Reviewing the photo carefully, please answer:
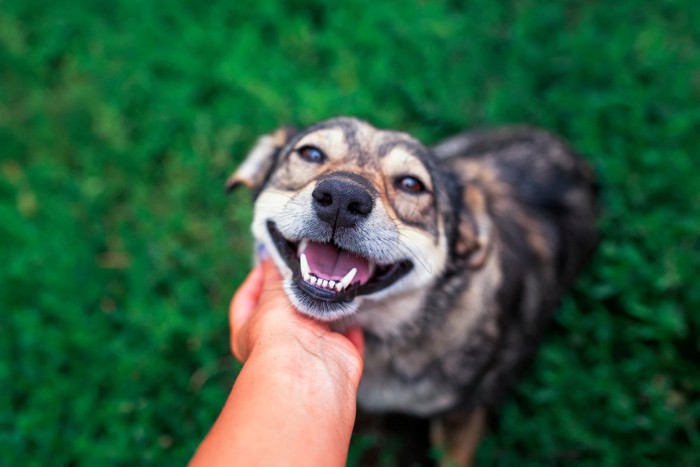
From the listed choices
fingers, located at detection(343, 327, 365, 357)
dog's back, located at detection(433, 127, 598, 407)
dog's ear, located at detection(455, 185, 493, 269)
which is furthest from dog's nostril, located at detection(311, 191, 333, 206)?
dog's back, located at detection(433, 127, 598, 407)

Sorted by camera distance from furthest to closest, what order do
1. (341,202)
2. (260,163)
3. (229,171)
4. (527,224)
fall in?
(229,171), (527,224), (260,163), (341,202)

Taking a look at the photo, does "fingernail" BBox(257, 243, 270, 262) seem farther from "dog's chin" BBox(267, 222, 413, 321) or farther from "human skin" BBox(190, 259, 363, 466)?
"human skin" BBox(190, 259, 363, 466)

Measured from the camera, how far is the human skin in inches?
69.8

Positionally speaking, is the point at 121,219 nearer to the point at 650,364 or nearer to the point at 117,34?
the point at 117,34

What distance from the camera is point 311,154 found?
9.55ft

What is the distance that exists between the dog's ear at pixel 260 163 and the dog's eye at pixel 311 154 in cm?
35

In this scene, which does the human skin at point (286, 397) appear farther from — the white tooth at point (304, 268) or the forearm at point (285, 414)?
the white tooth at point (304, 268)

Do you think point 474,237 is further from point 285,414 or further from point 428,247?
point 285,414

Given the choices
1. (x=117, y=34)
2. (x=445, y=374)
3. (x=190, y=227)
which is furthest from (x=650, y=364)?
(x=117, y=34)

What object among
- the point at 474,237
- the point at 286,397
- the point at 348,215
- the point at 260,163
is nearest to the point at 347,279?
the point at 348,215

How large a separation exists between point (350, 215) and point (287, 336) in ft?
1.95

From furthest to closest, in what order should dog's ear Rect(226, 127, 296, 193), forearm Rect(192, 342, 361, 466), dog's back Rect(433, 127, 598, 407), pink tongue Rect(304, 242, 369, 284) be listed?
dog's back Rect(433, 127, 598, 407) < dog's ear Rect(226, 127, 296, 193) < pink tongue Rect(304, 242, 369, 284) < forearm Rect(192, 342, 361, 466)

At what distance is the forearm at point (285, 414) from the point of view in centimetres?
176

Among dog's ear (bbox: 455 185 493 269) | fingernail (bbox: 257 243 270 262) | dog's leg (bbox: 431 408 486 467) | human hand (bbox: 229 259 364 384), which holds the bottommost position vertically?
dog's leg (bbox: 431 408 486 467)
